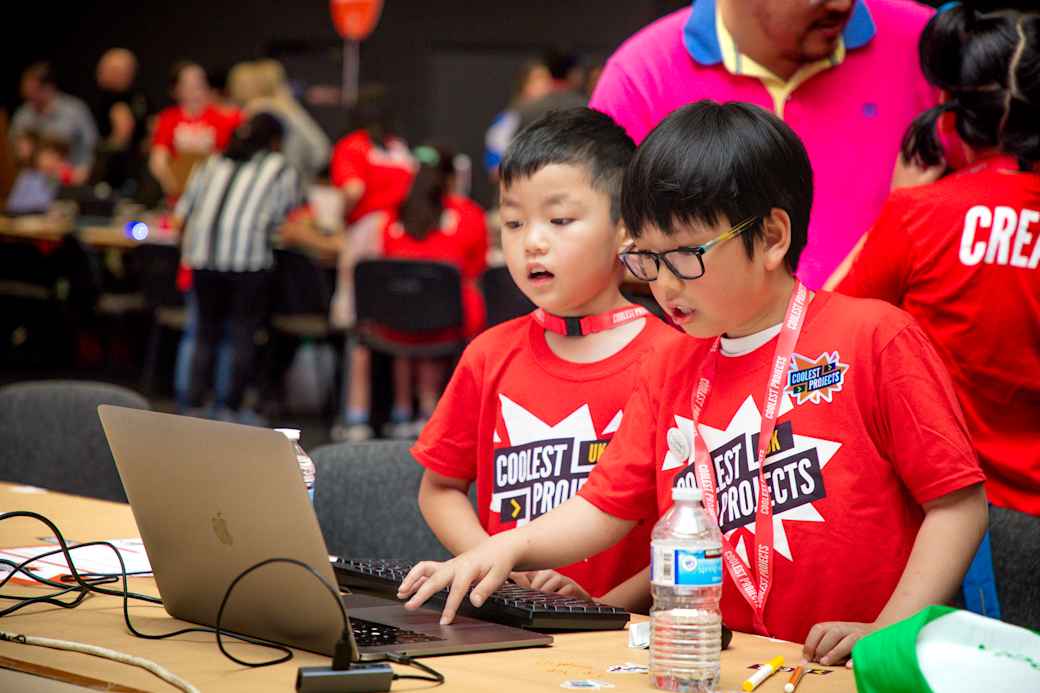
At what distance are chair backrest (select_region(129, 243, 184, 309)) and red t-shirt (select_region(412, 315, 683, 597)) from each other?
5960 millimetres

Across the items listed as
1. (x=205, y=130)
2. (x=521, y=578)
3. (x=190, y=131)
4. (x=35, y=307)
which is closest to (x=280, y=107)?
(x=205, y=130)

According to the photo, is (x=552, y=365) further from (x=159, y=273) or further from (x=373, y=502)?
(x=159, y=273)

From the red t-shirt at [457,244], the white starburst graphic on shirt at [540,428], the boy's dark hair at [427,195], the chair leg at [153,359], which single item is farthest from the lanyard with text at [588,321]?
the chair leg at [153,359]

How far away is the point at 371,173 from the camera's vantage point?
829 cm

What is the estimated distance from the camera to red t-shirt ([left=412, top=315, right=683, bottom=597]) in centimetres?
202

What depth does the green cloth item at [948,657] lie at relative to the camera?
1.16 m

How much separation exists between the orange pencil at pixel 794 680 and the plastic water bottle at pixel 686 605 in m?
0.07

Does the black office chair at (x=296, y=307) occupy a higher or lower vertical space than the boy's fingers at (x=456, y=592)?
higher

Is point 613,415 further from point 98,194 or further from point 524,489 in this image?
point 98,194

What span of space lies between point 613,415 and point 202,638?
0.75m

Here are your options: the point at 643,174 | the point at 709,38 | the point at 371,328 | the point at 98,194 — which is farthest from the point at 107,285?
the point at 643,174

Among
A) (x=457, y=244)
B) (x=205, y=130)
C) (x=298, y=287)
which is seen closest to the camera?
(x=457, y=244)

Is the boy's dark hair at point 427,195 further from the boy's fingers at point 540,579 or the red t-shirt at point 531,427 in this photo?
the boy's fingers at point 540,579

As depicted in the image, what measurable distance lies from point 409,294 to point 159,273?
2.03 meters
